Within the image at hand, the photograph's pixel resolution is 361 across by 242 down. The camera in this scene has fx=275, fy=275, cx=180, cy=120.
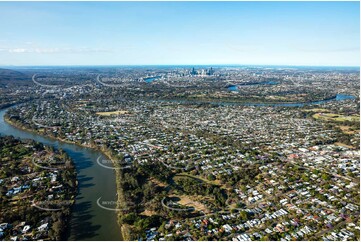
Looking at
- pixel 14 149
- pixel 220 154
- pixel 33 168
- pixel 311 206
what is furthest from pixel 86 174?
pixel 311 206

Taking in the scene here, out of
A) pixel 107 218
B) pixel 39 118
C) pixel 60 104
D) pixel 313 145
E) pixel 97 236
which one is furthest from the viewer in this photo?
pixel 60 104

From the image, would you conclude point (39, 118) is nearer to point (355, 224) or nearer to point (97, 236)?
point (97, 236)

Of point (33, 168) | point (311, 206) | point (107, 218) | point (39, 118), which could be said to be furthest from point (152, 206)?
point (39, 118)

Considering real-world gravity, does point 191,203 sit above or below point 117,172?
below

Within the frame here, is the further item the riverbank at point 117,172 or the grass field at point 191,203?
the grass field at point 191,203

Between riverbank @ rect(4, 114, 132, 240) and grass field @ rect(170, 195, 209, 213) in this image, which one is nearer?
riverbank @ rect(4, 114, 132, 240)

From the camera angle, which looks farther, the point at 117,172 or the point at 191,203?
the point at 117,172

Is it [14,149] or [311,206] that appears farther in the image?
[14,149]

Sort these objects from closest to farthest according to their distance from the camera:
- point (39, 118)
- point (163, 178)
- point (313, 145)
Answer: point (163, 178), point (313, 145), point (39, 118)

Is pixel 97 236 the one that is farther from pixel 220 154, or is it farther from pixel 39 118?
pixel 39 118
